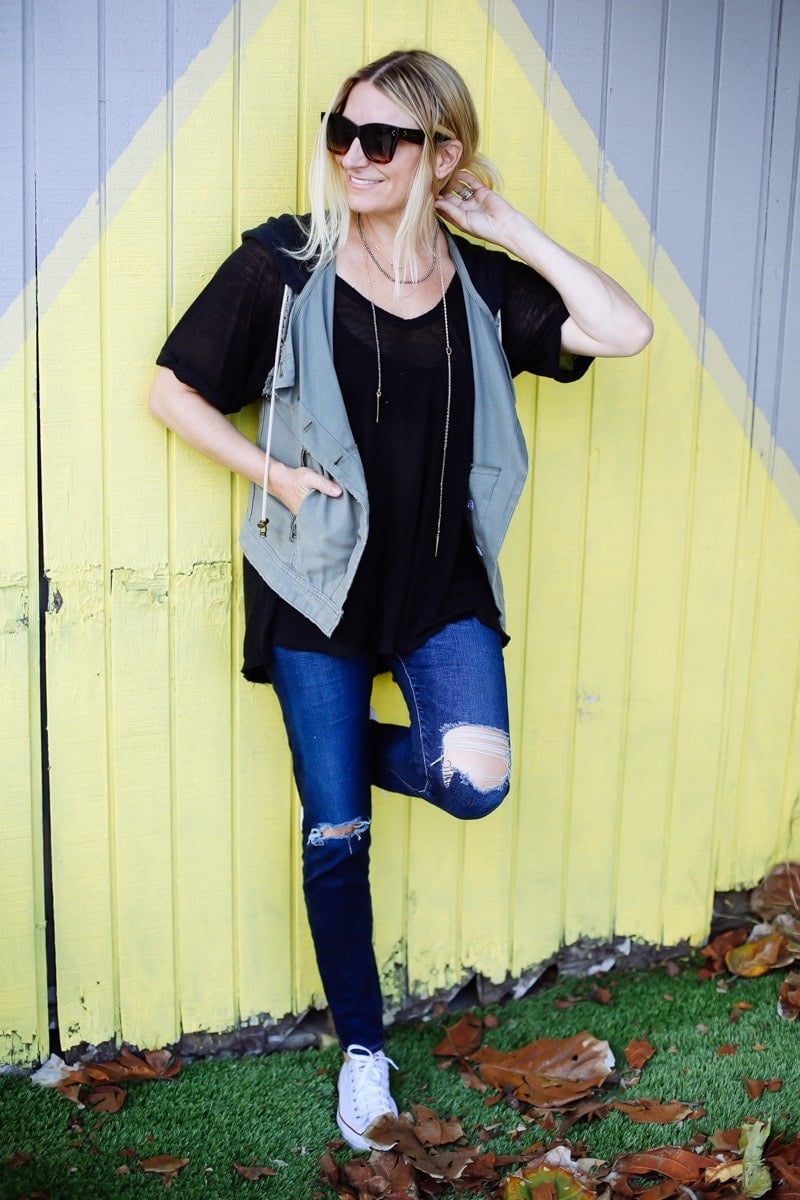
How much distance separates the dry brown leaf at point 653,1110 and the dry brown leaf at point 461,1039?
0.41 m

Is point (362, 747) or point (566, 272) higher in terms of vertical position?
point (566, 272)

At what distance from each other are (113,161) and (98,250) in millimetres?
188

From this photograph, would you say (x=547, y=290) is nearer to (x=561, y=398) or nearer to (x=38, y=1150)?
(x=561, y=398)

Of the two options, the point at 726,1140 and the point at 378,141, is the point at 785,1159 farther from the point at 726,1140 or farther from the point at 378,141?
the point at 378,141

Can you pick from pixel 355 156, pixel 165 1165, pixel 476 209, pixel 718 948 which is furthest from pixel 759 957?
pixel 355 156

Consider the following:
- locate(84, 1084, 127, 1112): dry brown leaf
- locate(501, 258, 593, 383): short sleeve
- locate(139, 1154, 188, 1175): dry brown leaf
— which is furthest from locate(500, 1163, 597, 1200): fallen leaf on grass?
locate(501, 258, 593, 383): short sleeve

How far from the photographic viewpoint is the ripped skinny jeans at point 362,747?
8.96 feet

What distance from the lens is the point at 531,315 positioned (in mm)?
2852

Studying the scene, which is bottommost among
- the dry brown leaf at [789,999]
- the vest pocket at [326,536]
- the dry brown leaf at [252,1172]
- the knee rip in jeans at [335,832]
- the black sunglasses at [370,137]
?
the dry brown leaf at [252,1172]

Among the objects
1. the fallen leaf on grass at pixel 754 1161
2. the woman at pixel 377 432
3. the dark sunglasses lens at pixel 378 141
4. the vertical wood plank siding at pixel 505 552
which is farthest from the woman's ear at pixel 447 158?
the fallen leaf on grass at pixel 754 1161

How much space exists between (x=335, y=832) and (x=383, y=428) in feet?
2.87

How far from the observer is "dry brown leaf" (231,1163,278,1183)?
272cm

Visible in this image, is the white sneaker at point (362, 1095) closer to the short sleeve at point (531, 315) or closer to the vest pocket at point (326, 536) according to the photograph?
the vest pocket at point (326, 536)

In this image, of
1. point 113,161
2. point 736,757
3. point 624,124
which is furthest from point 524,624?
point 113,161
